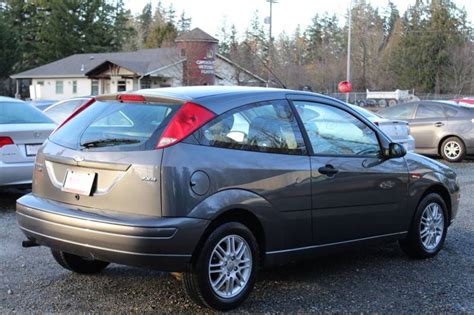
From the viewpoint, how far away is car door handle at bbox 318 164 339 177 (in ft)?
16.5

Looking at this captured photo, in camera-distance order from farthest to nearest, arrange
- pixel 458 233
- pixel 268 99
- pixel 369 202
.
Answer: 1. pixel 458 233
2. pixel 369 202
3. pixel 268 99

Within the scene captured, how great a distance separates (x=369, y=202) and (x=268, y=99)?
51.5 inches

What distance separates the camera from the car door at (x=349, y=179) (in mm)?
5070

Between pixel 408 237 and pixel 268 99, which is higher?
pixel 268 99

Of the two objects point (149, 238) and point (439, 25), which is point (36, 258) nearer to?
point (149, 238)

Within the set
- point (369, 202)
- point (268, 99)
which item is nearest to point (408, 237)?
point (369, 202)

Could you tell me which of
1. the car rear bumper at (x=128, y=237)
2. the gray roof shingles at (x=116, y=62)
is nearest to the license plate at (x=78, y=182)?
the car rear bumper at (x=128, y=237)

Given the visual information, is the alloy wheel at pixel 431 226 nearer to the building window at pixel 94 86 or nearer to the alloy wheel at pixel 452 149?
the alloy wheel at pixel 452 149

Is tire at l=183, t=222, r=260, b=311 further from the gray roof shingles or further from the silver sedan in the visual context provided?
the gray roof shingles

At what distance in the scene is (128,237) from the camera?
13.5 ft

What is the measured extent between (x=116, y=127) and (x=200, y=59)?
113 ft

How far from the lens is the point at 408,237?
5.97 meters

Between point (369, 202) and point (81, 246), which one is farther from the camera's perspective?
point (369, 202)

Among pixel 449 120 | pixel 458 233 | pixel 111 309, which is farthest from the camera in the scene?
pixel 449 120
